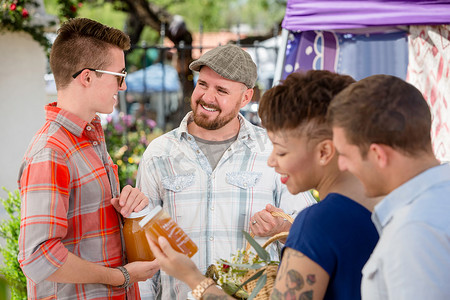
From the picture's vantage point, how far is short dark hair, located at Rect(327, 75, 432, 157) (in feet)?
3.93

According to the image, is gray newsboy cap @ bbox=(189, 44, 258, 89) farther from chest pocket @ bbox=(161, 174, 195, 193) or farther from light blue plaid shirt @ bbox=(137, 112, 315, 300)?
chest pocket @ bbox=(161, 174, 195, 193)

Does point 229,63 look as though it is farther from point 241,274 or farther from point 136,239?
point 241,274

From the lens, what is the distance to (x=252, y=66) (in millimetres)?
2812

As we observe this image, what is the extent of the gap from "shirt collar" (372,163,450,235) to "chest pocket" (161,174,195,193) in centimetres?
148

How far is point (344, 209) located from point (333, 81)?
380 millimetres

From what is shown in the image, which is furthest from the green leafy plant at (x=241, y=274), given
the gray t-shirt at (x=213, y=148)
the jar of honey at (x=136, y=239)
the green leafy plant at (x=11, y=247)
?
the green leafy plant at (x=11, y=247)

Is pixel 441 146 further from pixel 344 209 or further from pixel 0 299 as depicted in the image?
pixel 0 299

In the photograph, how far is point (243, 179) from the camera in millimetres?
2643

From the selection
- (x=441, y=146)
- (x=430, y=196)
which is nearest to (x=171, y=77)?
(x=441, y=146)

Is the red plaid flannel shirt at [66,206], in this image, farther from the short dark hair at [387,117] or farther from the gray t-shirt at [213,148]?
the short dark hair at [387,117]

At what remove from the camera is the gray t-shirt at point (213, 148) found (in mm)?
2723

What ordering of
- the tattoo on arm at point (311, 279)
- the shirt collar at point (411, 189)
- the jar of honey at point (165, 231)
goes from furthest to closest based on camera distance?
1. the jar of honey at point (165, 231)
2. the tattoo on arm at point (311, 279)
3. the shirt collar at point (411, 189)

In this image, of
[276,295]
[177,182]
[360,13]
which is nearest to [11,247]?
[177,182]

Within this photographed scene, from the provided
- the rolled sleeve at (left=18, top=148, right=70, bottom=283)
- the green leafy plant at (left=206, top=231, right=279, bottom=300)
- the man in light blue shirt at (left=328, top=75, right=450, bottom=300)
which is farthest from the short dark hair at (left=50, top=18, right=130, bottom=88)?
the man in light blue shirt at (left=328, top=75, right=450, bottom=300)
